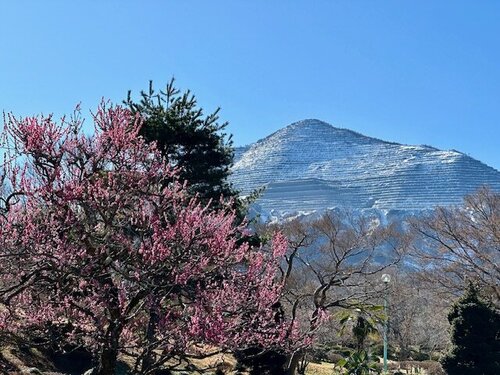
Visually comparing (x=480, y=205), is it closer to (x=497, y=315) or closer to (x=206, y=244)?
(x=497, y=315)

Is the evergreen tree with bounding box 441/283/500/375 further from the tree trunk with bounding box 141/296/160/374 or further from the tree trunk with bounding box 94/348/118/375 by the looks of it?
the tree trunk with bounding box 94/348/118/375

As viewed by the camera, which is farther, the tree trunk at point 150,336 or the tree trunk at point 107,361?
the tree trunk at point 107,361

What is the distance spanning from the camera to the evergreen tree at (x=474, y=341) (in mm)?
15898

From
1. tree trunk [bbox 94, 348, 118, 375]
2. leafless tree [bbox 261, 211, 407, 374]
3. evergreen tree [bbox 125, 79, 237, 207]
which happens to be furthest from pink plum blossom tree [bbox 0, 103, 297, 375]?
evergreen tree [bbox 125, 79, 237, 207]

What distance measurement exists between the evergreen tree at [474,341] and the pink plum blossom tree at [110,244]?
12.7m

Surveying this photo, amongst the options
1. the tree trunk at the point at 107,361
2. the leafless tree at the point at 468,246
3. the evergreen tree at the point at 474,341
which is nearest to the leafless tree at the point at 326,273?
the leafless tree at the point at 468,246

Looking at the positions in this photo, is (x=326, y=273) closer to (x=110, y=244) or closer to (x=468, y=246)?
(x=468, y=246)

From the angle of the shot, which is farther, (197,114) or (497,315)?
(497,315)

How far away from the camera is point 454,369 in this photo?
16.4 metres

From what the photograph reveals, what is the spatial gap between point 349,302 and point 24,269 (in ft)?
38.4

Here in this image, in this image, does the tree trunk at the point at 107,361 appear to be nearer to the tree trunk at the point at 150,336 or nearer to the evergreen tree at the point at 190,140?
the tree trunk at the point at 150,336

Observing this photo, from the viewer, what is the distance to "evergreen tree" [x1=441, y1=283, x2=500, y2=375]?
1590 centimetres

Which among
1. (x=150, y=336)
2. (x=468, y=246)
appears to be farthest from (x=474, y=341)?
(x=150, y=336)

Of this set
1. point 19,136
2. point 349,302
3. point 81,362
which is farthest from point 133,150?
point 349,302
